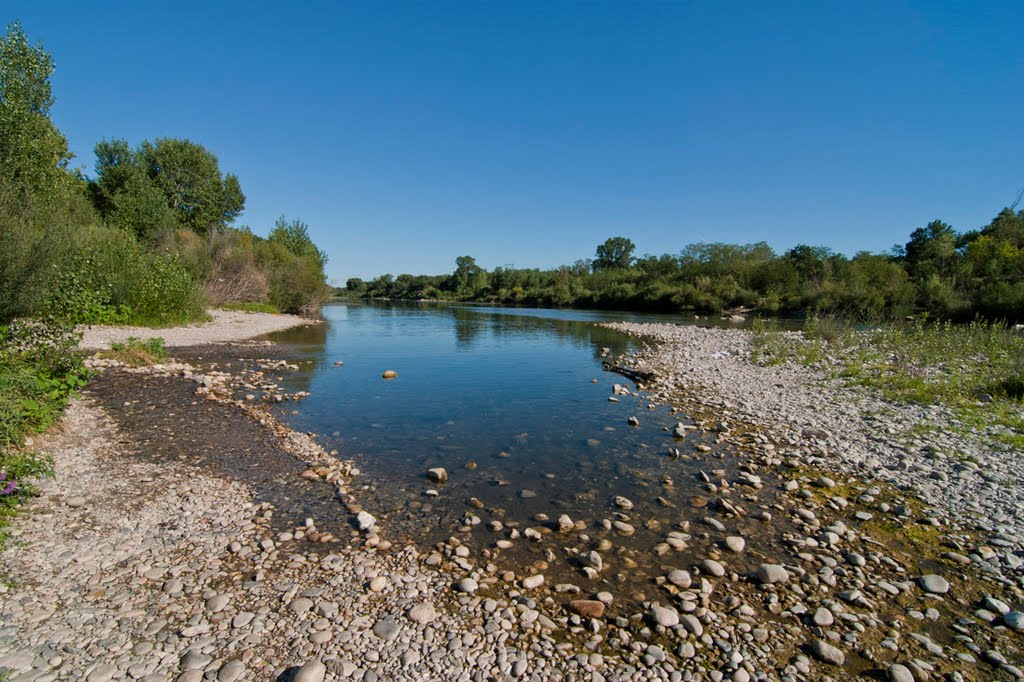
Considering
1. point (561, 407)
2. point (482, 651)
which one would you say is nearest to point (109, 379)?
point (561, 407)

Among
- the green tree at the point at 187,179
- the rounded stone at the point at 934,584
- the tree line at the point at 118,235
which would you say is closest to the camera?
the rounded stone at the point at 934,584

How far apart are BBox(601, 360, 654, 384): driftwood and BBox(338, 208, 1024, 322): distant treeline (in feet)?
66.5

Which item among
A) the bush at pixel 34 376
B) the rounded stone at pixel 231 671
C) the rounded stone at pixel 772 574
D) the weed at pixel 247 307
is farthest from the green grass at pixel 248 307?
the rounded stone at pixel 772 574

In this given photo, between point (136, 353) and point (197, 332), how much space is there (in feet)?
41.9

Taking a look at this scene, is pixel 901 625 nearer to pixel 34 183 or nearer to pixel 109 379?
pixel 109 379

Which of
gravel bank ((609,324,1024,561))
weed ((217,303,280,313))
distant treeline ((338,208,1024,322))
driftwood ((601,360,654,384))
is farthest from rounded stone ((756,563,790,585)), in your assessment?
weed ((217,303,280,313))

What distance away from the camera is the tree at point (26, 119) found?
21156 mm

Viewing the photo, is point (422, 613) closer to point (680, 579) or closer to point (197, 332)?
point (680, 579)

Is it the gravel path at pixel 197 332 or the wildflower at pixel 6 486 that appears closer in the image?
the wildflower at pixel 6 486

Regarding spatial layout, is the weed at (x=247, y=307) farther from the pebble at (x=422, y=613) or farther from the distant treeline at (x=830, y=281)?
the distant treeline at (x=830, y=281)

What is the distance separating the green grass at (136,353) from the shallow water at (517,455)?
4361mm

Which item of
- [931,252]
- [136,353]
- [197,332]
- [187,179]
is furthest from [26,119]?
[931,252]

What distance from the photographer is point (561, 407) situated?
46.4 ft

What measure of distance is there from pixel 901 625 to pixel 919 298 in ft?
198
